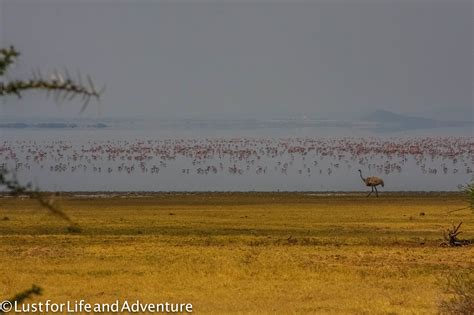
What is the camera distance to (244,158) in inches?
3974

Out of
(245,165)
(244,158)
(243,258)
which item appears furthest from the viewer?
(244,158)

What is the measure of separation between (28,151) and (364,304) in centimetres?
9176

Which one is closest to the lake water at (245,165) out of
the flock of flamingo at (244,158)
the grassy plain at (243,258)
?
the flock of flamingo at (244,158)

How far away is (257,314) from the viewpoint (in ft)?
55.0

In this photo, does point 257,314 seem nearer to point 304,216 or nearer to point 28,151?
point 304,216

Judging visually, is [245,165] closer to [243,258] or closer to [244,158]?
[244,158]

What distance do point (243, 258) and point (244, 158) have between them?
76.5 metres

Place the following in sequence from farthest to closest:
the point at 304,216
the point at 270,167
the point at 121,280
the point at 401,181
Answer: the point at 270,167, the point at 401,181, the point at 304,216, the point at 121,280

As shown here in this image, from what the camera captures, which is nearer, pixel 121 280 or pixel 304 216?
pixel 121 280

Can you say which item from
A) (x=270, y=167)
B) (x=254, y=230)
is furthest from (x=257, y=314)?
(x=270, y=167)

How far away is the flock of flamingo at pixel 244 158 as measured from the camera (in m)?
85.2

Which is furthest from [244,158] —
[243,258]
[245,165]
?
[243,258]

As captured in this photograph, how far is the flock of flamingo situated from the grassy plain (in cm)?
3800

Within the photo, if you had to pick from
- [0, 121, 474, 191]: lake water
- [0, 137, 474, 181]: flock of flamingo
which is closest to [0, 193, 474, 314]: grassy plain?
[0, 121, 474, 191]: lake water
